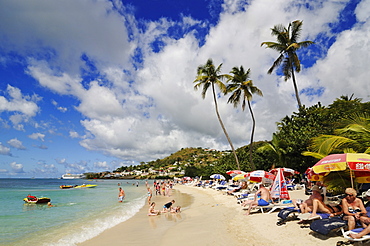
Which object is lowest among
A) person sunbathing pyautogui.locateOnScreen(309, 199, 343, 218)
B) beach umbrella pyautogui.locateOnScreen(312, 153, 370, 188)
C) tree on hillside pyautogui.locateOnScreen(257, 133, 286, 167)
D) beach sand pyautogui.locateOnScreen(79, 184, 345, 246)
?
beach sand pyautogui.locateOnScreen(79, 184, 345, 246)

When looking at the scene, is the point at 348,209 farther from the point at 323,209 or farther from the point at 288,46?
the point at 288,46

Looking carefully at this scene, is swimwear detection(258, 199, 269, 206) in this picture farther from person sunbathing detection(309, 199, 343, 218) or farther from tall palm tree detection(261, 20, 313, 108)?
tall palm tree detection(261, 20, 313, 108)

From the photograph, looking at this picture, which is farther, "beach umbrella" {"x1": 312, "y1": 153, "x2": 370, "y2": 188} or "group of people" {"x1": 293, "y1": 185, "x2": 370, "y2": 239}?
"beach umbrella" {"x1": 312, "y1": 153, "x2": 370, "y2": 188}

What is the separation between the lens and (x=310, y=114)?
2245cm

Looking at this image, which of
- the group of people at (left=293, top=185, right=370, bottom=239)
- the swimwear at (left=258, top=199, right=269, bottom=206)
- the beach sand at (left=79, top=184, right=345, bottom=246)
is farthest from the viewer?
the swimwear at (left=258, top=199, right=269, bottom=206)

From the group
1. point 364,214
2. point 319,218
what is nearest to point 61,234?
point 319,218

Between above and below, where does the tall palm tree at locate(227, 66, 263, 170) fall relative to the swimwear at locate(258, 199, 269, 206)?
above

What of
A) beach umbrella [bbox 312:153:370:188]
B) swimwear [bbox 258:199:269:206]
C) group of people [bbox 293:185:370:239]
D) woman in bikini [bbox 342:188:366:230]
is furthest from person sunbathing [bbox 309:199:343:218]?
swimwear [bbox 258:199:269:206]

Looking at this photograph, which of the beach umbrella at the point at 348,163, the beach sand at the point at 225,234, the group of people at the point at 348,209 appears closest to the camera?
the group of people at the point at 348,209

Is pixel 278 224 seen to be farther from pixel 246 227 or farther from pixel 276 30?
pixel 276 30

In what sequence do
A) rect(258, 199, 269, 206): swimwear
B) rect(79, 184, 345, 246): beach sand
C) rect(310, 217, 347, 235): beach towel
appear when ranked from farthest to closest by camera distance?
rect(258, 199, 269, 206): swimwear, rect(79, 184, 345, 246): beach sand, rect(310, 217, 347, 235): beach towel

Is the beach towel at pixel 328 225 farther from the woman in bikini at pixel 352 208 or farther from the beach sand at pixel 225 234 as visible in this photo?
the beach sand at pixel 225 234

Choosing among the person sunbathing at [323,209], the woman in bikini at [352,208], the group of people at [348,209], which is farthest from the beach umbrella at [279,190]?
the woman in bikini at [352,208]

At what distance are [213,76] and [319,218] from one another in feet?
70.0
